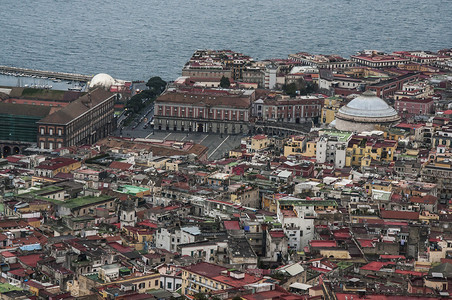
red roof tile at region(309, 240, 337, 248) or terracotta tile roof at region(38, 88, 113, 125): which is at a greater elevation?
terracotta tile roof at region(38, 88, 113, 125)

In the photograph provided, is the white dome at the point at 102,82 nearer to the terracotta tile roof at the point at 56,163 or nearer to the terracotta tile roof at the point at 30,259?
the terracotta tile roof at the point at 56,163

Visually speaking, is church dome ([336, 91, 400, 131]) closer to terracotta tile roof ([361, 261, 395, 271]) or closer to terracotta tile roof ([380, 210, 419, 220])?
terracotta tile roof ([380, 210, 419, 220])

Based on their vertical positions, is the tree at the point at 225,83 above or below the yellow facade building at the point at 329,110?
above

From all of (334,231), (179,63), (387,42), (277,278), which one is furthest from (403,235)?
(387,42)

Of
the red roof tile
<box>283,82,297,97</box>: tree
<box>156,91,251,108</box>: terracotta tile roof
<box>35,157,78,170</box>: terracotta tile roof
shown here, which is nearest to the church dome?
<box>156,91,251,108</box>: terracotta tile roof

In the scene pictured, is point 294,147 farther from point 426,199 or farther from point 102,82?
point 102,82

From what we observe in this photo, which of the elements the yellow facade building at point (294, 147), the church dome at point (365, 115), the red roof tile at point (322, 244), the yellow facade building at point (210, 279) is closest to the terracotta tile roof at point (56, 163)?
the yellow facade building at point (294, 147)
